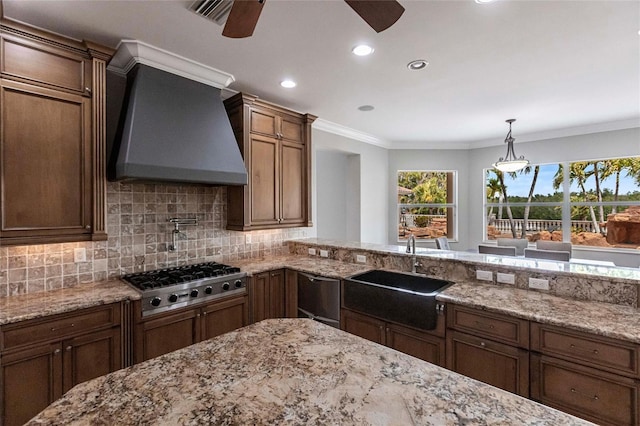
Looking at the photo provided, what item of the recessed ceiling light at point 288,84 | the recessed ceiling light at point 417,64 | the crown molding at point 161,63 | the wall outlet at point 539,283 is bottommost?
the wall outlet at point 539,283

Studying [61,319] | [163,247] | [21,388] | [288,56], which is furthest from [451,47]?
[21,388]

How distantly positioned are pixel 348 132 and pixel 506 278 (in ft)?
11.4

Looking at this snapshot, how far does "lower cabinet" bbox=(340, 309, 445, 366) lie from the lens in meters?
2.21

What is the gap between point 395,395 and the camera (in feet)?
3.14

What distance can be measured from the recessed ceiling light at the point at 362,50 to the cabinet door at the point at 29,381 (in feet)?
9.68

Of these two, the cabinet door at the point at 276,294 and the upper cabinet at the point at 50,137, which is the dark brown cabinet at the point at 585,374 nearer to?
the cabinet door at the point at 276,294

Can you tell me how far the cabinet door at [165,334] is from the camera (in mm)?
2271

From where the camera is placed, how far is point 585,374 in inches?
66.3

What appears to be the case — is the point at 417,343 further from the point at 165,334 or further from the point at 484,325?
the point at 165,334

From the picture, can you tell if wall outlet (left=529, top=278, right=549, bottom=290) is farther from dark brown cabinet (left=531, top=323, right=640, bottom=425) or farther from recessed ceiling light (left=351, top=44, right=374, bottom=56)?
recessed ceiling light (left=351, top=44, right=374, bottom=56)

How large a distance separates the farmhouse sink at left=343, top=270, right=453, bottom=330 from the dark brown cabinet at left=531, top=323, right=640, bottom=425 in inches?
25.6

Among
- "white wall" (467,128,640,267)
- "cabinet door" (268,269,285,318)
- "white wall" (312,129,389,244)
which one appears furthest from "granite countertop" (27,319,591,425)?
"white wall" (467,128,640,267)

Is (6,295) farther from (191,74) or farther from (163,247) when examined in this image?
(191,74)

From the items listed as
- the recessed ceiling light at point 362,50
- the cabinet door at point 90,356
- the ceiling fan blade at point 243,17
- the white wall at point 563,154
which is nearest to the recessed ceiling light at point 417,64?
the recessed ceiling light at point 362,50
